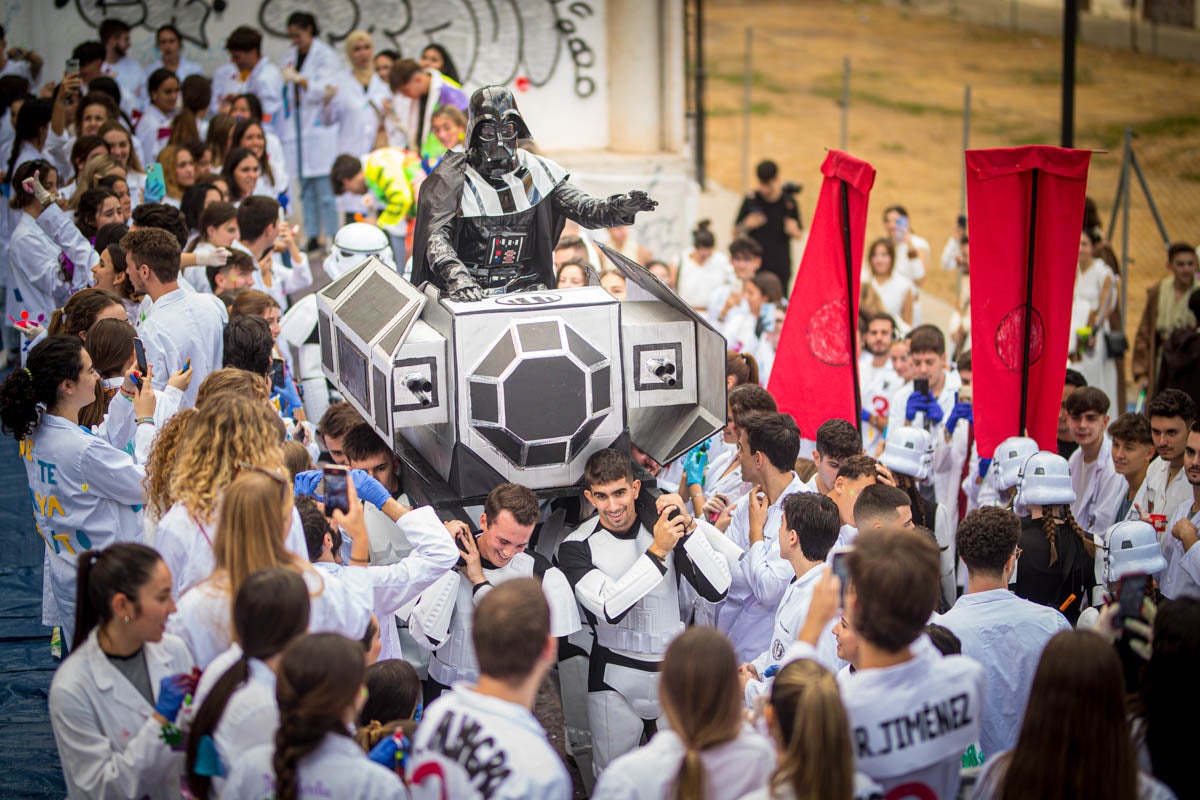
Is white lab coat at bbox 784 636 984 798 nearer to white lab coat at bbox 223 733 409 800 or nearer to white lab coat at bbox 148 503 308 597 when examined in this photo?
white lab coat at bbox 223 733 409 800

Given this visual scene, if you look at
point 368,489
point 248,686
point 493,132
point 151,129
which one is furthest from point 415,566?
point 151,129

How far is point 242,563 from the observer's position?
163 inches

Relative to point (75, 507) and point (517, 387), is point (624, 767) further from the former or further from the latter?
point (75, 507)

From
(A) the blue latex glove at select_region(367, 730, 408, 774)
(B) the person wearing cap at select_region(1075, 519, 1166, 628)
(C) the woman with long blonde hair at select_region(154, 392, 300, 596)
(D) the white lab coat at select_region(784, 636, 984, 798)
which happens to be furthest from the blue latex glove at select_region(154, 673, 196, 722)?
(B) the person wearing cap at select_region(1075, 519, 1166, 628)

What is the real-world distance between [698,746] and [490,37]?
40.9ft

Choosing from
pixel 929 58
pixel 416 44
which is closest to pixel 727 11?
pixel 929 58

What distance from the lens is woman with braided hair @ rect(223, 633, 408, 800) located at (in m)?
3.49

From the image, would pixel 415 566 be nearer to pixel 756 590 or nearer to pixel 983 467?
pixel 756 590

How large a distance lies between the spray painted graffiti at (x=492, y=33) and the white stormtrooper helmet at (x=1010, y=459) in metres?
9.47

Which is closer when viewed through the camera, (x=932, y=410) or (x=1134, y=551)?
(x=1134, y=551)

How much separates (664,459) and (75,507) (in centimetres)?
256

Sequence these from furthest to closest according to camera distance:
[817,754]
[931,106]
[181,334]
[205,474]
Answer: [931,106] < [181,334] < [205,474] < [817,754]

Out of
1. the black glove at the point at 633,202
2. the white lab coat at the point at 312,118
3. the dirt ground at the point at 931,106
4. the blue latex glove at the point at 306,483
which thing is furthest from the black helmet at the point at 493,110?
the dirt ground at the point at 931,106

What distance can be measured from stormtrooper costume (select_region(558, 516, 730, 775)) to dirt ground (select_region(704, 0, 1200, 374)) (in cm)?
1237
